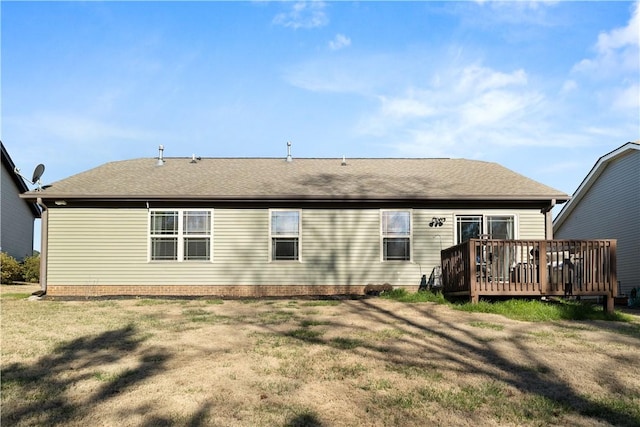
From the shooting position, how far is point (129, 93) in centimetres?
1586

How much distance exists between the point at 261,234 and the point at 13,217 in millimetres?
14997

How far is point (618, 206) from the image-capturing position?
1736 cm

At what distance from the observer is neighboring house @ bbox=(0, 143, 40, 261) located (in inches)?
855

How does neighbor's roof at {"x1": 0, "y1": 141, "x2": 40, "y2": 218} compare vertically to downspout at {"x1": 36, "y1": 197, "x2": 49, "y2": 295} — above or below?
above

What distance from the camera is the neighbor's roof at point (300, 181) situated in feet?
44.7

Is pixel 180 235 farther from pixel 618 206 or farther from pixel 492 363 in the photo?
pixel 618 206

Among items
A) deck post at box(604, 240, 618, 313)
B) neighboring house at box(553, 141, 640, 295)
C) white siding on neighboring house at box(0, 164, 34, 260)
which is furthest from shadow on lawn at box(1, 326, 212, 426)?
white siding on neighboring house at box(0, 164, 34, 260)

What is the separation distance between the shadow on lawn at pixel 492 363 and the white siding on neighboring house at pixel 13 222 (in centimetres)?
1864

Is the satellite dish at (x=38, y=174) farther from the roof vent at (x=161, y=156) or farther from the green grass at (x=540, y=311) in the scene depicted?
the green grass at (x=540, y=311)

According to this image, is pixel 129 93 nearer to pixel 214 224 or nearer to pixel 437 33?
pixel 214 224

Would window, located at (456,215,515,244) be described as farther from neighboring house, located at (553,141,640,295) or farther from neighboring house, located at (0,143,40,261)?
neighboring house, located at (0,143,40,261)

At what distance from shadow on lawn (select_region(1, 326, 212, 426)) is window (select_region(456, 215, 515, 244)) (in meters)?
9.16

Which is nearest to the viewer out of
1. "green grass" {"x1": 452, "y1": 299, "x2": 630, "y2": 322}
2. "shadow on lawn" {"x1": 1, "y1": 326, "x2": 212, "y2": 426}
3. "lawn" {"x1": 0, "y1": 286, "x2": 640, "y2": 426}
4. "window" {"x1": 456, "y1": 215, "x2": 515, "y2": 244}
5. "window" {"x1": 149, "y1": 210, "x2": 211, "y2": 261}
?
"lawn" {"x1": 0, "y1": 286, "x2": 640, "y2": 426}

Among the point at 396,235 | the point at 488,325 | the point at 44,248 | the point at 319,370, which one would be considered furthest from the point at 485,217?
the point at 44,248
